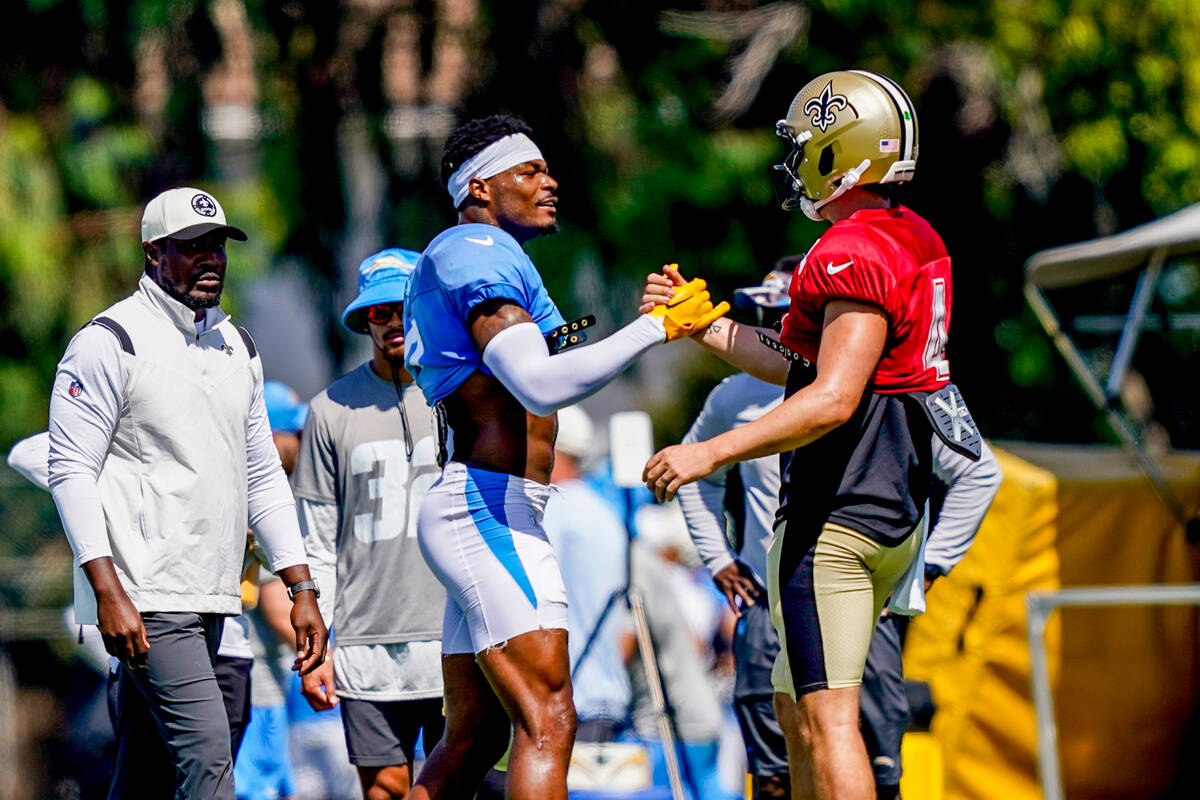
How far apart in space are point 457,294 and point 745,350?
1.05 m

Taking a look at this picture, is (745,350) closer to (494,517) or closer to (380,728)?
(494,517)

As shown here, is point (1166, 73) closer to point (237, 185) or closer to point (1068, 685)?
point (1068, 685)

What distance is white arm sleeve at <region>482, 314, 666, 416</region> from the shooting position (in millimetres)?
4066

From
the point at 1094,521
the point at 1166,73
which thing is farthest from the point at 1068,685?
the point at 1166,73

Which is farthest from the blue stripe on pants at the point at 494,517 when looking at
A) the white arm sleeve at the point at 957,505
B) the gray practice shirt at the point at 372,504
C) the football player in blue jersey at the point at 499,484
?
the white arm sleeve at the point at 957,505

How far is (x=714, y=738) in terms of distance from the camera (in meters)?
9.51

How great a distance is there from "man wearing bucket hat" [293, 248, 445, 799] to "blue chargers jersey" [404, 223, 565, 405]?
45.4 inches

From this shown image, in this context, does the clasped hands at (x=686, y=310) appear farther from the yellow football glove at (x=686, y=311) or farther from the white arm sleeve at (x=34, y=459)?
the white arm sleeve at (x=34, y=459)

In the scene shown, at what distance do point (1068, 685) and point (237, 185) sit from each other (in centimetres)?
756

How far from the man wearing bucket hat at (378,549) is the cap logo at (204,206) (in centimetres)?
94

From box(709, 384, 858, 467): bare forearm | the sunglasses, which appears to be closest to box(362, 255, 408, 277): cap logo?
the sunglasses

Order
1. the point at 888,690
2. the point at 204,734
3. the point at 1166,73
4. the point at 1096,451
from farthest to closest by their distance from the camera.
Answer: the point at 1166,73, the point at 1096,451, the point at 888,690, the point at 204,734

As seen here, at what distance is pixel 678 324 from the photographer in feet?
14.0

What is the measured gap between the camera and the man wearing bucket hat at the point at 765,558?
18.9 feet
